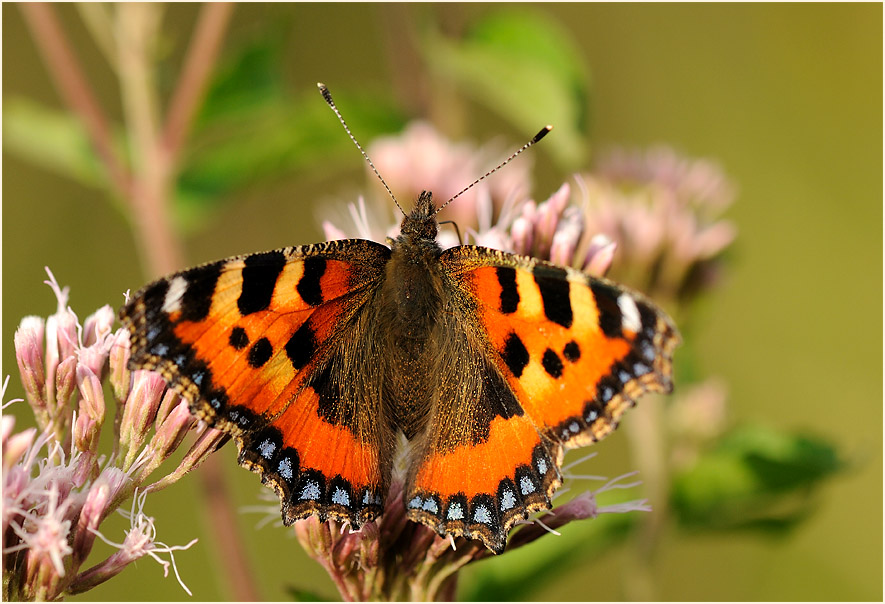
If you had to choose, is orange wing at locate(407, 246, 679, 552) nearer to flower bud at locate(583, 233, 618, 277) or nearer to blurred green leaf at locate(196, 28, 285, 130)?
flower bud at locate(583, 233, 618, 277)

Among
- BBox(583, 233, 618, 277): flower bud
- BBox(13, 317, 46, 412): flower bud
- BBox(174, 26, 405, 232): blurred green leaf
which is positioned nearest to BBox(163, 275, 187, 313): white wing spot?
BBox(13, 317, 46, 412): flower bud

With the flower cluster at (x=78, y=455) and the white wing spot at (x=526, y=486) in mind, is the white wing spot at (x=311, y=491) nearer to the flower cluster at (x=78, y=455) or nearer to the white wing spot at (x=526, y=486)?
the flower cluster at (x=78, y=455)

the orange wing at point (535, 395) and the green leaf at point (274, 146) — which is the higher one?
the green leaf at point (274, 146)

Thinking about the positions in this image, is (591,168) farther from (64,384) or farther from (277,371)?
(64,384)

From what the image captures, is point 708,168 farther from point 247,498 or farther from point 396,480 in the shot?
point 247,498

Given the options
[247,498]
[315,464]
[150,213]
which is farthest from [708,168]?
[247,498]

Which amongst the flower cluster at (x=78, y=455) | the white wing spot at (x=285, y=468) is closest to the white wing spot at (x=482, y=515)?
the white wing spot at (x=285, y=468)
